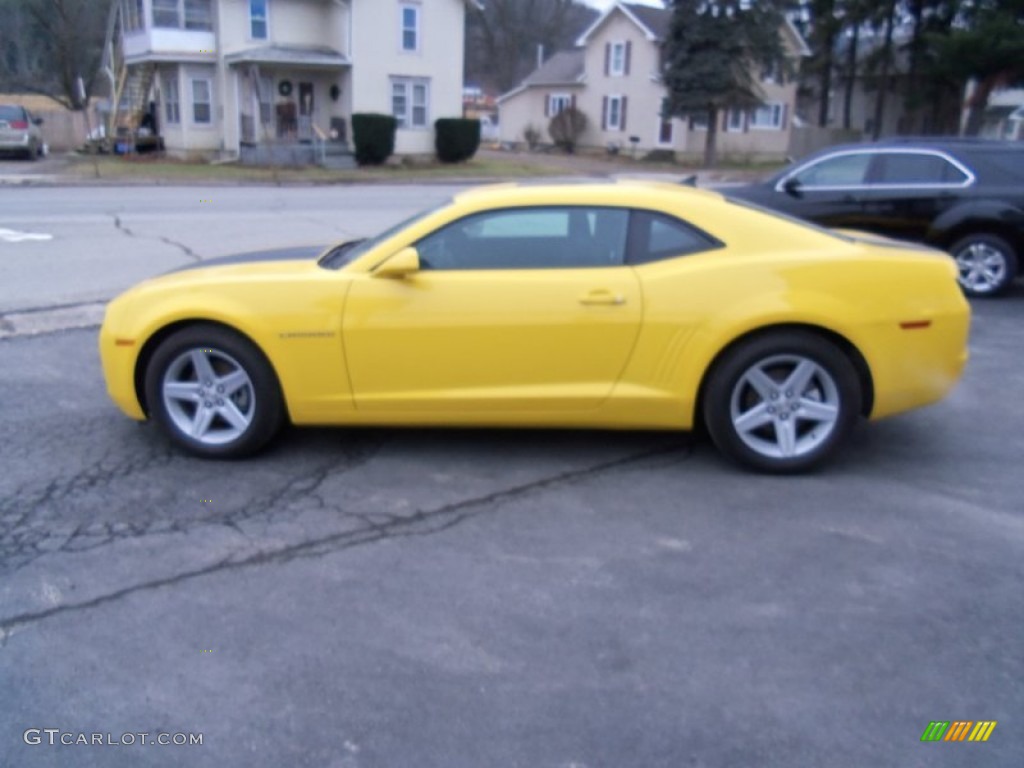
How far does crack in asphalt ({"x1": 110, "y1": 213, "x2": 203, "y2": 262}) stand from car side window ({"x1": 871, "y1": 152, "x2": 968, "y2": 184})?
757 cm

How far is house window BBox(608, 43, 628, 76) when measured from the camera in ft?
151

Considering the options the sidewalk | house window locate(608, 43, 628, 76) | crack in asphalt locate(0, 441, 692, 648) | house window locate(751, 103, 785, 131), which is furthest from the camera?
house window locate(751, 103, 785, 131)

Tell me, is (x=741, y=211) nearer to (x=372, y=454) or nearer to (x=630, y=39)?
(x=372, y=454)

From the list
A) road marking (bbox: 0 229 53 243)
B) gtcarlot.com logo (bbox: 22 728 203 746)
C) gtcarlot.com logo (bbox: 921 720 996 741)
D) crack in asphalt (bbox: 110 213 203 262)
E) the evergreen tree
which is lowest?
gtcarlot.com logo (bbox: 22 728 203 746)

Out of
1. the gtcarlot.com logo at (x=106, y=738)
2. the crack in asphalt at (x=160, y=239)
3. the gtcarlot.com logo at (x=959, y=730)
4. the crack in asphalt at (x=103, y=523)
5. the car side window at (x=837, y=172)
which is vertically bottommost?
the gtcarlot.com logo at (x=106, y=738)

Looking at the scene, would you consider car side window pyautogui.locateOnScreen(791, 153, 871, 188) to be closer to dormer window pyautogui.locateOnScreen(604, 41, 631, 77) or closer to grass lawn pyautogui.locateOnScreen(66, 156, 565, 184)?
grass lawn pyautogui.locateOnScreen(66, 156, 565, 184)

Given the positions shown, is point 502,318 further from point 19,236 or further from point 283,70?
point 283,70

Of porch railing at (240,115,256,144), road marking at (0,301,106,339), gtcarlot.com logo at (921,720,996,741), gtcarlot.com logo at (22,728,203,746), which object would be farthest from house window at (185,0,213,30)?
gtcarlot.com logo at (921,720,996,741)

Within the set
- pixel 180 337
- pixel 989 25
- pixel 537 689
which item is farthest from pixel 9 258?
pixel 989 25

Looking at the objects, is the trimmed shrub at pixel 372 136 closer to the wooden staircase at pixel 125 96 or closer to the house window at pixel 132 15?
the wooden staircase at pixel 125 96

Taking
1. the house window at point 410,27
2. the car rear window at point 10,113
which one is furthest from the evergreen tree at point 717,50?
the car rear window at point 10,113

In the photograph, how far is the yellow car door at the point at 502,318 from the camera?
493cm

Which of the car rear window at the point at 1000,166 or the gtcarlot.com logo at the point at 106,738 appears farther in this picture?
the car rear window at the point at 1000,166

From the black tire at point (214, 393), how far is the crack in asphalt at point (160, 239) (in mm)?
6377
